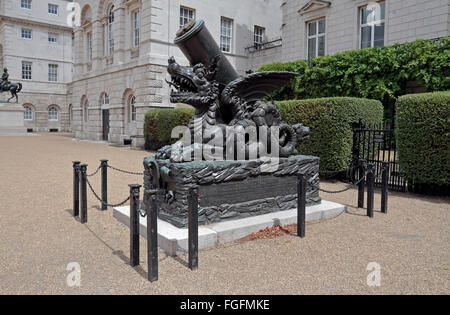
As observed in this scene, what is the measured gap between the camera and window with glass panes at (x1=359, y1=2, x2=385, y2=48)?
16062mm

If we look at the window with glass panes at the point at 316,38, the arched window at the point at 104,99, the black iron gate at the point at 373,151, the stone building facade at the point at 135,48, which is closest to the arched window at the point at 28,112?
the stone building facade at the point at 135,48

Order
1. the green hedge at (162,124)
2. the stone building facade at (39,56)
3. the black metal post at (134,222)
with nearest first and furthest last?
the black metal post at (134,222) < the green hedge at (162,124) < the stone building facade at (39,56)

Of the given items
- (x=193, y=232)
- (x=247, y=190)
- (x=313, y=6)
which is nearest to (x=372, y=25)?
(x=313, y=6)

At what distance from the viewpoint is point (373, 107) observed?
10.3 meters

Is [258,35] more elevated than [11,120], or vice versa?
[258,35]

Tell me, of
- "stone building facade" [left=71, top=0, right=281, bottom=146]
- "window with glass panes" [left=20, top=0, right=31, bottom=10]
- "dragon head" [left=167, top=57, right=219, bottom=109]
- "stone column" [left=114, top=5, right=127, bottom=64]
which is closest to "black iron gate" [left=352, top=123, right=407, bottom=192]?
"dragon head" [left=167, top=57, right=219, bottom=109]

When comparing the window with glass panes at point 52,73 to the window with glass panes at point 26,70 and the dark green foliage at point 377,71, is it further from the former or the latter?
the dark green foliage at point 377,71

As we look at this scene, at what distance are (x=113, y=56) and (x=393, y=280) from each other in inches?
893

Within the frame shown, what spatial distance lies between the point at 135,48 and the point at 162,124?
627cm

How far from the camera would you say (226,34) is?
23516 millimetres

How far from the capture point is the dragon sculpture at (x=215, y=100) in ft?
18.1

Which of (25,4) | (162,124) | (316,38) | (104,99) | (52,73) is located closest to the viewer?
(162,124)

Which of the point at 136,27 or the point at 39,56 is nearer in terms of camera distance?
the point at 136,27

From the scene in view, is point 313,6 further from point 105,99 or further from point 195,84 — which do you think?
point 195,84
